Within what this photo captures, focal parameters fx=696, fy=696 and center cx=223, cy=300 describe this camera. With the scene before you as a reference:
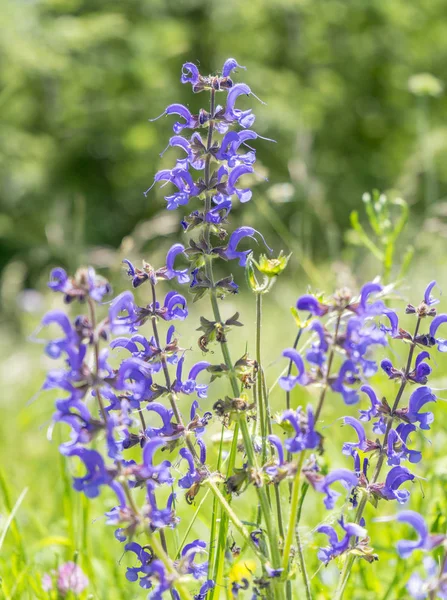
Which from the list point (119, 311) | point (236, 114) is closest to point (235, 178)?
point (236, 114)

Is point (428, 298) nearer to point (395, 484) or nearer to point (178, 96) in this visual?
point (395, 484)

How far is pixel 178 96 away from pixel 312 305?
17989mm

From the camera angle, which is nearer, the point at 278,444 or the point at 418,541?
the point at 418,541

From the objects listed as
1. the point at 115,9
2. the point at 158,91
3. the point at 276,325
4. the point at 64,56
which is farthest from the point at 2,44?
the point at 276,325

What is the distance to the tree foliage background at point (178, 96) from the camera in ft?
56.7

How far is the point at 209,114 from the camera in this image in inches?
63.3

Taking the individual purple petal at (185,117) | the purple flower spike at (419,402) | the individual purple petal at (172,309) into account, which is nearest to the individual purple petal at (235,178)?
the individual purple petal at (185,117)

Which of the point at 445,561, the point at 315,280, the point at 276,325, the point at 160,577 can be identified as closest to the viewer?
the point at 445,561

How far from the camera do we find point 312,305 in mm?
1334

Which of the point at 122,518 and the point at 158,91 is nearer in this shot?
the point at 122,518

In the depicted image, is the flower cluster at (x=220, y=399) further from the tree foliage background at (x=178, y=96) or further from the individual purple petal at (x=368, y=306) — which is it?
the tree foliage background at (x=178, y=96)

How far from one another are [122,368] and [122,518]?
286mm

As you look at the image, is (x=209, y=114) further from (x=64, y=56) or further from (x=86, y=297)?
(x=64, y=56)

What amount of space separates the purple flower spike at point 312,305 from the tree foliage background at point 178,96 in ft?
45.6
